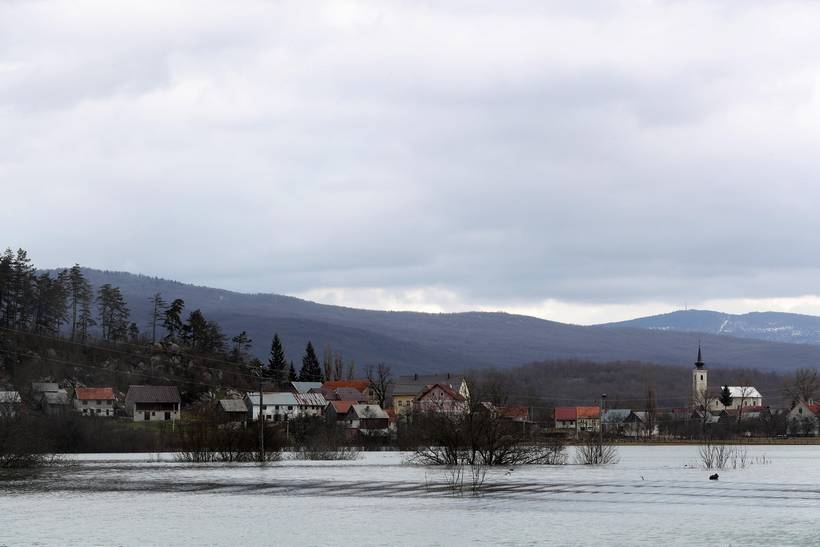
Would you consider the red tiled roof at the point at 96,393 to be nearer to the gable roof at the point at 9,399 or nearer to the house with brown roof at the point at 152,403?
the house with brown roof at the point at 152,403

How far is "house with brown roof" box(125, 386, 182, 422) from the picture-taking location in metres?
188

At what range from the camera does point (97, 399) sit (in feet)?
625

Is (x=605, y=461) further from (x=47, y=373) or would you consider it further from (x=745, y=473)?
(x=47, y=373)

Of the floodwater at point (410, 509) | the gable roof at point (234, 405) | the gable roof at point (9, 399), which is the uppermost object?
the gable roof at point (9, 399)

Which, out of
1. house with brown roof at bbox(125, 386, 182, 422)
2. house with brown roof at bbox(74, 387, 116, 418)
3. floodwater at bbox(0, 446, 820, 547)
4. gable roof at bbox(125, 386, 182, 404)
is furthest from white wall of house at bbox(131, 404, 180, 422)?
floodwater at bbox(0, 446, 820, 547)

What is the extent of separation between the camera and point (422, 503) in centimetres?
5162

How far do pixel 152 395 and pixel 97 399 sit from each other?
29.5 feet

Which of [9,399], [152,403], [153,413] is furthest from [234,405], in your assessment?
[9,399]

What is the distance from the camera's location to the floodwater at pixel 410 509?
38.9m

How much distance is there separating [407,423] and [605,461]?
58497mm

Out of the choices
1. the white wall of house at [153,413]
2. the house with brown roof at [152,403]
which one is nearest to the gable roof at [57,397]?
the house with brown roof at [152,403]

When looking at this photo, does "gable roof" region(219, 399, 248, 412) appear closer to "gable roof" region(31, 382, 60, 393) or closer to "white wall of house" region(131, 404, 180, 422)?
"white wall of house" region(131, 404, 180, 422)

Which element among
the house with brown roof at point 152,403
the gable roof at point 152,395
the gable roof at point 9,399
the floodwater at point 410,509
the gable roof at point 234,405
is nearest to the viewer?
the floodwater at point 410,509

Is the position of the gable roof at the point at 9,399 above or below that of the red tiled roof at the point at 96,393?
below
